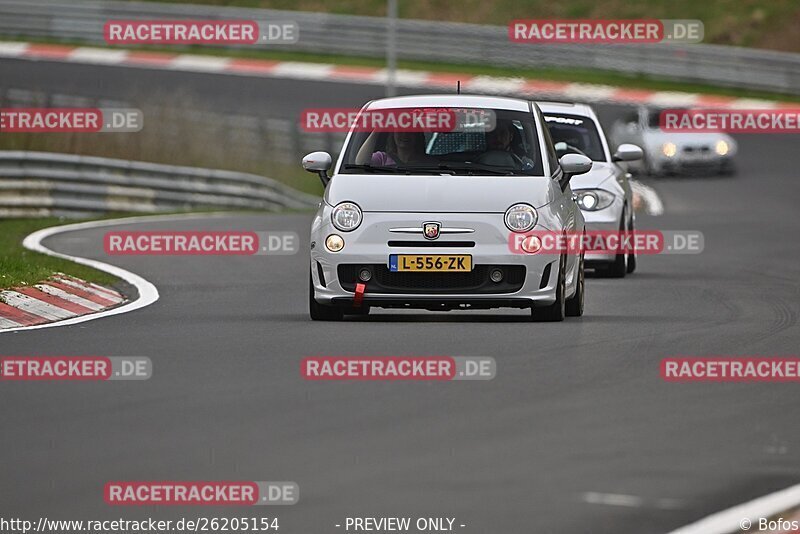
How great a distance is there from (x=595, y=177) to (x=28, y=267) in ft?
18.0

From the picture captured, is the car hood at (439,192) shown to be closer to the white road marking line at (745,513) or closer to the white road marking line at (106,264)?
the white road marking line at (106,264)

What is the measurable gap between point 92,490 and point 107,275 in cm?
939

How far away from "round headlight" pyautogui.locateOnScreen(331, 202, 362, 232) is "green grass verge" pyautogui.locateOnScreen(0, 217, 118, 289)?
2.69 m

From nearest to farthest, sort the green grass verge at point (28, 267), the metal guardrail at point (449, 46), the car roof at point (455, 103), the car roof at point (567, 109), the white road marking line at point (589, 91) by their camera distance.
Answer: the car roof at point (455, 103) < the green grass verge at point (28, 267) < the car roof at point (567, 109) < the white road marking line at point (589, 91) < the metal guardrail at point (449, 46)

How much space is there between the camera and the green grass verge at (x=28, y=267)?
1444cm

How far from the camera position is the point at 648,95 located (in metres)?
42.8

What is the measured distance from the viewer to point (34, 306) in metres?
13.5

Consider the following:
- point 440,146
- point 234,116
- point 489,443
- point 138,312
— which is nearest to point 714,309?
point 440,146

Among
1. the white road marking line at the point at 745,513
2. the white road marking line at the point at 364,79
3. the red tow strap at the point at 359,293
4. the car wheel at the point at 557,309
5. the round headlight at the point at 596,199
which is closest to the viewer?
the white road marking line at the point at 745,513

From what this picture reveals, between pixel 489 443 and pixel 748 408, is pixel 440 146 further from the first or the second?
pixel 489 443

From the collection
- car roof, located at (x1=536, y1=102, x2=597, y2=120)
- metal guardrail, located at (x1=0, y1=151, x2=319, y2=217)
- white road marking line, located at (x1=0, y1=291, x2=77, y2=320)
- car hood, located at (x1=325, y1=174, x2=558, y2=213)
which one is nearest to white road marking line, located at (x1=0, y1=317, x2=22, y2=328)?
white road marking line, located at (x1=0, y1=291, x2=77, y2=320)

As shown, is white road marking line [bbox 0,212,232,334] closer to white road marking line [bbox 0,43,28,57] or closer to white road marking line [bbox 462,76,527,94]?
white road marking line [bbox 462,76,527,94]

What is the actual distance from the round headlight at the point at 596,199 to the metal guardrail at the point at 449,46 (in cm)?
2644

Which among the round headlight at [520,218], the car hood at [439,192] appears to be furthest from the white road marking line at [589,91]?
the round headlight at [520,218]
